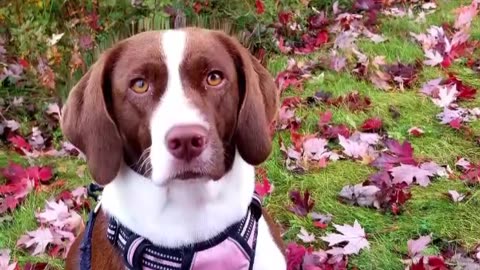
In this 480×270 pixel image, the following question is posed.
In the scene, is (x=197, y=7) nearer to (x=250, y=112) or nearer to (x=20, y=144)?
(x=20, y=144)

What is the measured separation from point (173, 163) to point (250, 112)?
394mm

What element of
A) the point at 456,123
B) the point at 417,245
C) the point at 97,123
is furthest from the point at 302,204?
the point at 97,123

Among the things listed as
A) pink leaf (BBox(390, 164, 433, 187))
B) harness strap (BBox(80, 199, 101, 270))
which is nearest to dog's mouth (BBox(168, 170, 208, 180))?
harness strap (BBox(80, 199, 101, 270))

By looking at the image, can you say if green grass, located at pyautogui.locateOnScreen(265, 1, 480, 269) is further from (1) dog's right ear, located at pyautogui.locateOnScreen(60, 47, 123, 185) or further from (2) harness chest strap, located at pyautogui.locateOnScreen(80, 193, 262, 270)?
(1) dog's right ear, located at pyautogui.locateOnScreen(60, 47, 123, 185)

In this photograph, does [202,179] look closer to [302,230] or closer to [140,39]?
[140,39]

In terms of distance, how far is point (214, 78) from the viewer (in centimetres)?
302

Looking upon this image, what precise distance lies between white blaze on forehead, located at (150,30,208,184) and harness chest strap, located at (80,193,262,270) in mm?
318

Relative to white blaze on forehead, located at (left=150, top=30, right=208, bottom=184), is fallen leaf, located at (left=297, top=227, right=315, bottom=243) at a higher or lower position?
lower

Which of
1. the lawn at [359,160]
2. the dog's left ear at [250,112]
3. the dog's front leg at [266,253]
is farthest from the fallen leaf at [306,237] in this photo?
the dog's left ear at [250,112]

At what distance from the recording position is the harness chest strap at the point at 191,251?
10.1 ft

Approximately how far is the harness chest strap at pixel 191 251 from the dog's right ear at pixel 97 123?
0.25 meters

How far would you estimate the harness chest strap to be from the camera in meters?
3.08

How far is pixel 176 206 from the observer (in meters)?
3.14

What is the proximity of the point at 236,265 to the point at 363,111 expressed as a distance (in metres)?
2.96
